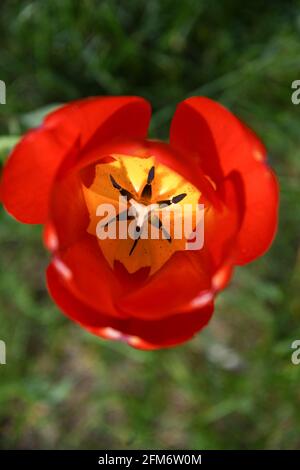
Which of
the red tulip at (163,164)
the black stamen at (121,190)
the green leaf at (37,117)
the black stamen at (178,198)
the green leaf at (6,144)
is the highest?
the green leaf at (37,117)

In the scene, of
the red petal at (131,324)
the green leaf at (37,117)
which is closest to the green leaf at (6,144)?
the green leaf at (37,117)

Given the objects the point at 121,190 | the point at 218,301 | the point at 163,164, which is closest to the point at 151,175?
the point at 121,190

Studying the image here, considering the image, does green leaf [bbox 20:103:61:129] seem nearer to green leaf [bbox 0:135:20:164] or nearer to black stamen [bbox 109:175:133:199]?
green leaf [bbox 0:135:20:164]

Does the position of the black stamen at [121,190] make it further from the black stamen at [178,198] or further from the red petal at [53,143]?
the red petal at [53,143]

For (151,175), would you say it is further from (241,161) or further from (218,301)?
(218,301)

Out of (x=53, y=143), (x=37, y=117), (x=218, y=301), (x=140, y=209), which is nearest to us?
(x=53, y=143)

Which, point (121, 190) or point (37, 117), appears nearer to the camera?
point (121, 190)
